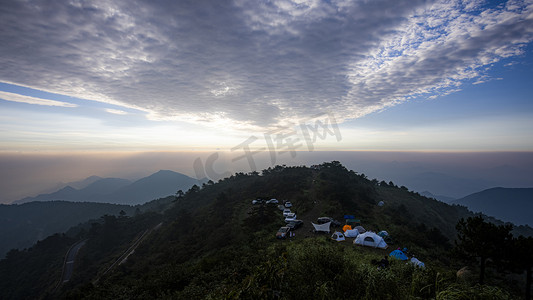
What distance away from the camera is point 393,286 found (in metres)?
6.09

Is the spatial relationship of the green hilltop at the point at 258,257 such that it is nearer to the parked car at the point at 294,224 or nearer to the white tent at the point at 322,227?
the parked car at the point at 294,224

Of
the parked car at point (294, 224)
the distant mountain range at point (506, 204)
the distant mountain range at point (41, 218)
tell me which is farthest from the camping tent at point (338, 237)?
the distant mountain range at point (506, 204)

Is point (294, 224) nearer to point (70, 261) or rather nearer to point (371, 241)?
point (371, 241)

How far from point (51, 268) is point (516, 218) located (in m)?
275

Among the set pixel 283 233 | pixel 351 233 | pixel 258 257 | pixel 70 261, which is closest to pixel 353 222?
pixel 351 233

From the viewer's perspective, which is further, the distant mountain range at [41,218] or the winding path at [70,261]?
the distant mountain range at [41,218]

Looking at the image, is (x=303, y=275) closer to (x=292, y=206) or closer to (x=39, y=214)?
(x=292, y=206)

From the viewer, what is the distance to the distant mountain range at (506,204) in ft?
563

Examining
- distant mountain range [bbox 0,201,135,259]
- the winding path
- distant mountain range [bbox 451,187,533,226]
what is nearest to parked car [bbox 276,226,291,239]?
the winding path

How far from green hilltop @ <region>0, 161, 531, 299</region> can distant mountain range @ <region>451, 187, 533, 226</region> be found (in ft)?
483

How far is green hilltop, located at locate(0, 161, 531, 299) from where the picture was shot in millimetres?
6000

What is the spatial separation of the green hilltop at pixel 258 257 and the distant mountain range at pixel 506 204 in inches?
5793

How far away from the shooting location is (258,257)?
13.6m

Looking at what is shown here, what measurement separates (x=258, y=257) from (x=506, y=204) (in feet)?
879
